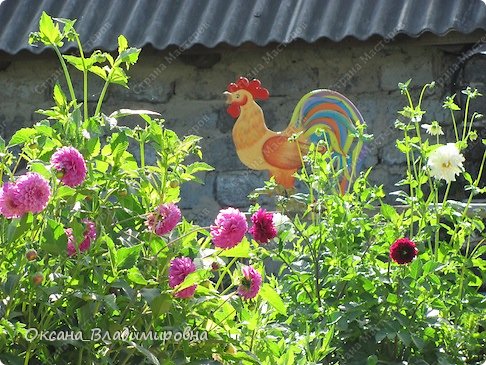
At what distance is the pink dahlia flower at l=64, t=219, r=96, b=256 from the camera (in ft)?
7.34

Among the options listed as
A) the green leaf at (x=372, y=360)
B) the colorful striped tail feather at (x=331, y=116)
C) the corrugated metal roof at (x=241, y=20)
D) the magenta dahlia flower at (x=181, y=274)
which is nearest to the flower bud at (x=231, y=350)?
the magenta dahlia flower at (x=181, y=274)

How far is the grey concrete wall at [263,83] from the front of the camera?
5.77m

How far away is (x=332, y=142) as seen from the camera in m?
4.75

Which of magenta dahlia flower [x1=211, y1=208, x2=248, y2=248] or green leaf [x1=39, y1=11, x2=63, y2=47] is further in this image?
green leaf [x1=39, y1=11, x2=63, y2=47]

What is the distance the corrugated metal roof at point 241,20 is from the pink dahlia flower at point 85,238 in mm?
3487

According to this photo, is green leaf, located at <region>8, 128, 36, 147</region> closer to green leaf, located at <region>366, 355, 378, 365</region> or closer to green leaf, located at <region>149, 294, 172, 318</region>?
green leaf, located at <region>149, 294, 172, 318</region>

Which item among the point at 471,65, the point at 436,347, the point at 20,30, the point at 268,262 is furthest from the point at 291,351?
the point at 20,30

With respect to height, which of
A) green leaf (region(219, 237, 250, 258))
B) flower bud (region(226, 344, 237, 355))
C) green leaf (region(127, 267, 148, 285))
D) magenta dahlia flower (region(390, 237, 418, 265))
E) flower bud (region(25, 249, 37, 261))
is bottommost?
flower bud (region(226, 344, 237, 355))

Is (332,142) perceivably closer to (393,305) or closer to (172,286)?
(393,305)

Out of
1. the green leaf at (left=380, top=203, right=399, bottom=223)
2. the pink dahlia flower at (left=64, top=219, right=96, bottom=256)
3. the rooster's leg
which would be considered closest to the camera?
the pink dahlia flower at (left=64, top=219, right=96, bottom=256)

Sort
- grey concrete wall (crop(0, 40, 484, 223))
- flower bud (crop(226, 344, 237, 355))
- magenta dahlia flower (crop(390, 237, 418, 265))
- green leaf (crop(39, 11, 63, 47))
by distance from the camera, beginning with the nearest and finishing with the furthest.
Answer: flower bud (crop(226, 344, 237, 355)), green leaf (crop(39, 11, 63, 47)), magenta dahlia flower (crop(390, 237, 418, 265)), grey concrete wall (crop(0, 40, 484, 223))

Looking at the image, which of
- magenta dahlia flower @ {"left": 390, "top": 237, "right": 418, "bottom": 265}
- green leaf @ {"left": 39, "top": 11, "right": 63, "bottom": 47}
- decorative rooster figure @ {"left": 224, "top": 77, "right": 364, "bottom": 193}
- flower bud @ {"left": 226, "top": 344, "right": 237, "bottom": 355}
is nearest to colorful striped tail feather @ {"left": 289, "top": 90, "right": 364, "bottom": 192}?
decorative rooster figure @ {"left": 224, "top": 77, "right": 364, "bottom": 193}

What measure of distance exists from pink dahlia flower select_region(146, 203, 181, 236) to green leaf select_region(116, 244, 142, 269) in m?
0.10

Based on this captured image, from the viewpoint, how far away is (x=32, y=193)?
213 centimetres
